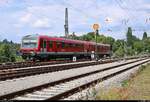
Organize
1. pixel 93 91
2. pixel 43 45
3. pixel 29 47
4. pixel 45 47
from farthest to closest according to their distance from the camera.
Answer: pixel 45 47
pixel 29 47
pixel 43 45
pixel 93 91

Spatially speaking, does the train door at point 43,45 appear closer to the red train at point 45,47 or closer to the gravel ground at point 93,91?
the red train at point 45,47

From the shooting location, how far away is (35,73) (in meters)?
28.4

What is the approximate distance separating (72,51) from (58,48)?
660cm

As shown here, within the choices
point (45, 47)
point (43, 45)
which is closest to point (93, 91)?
point (43, 45)

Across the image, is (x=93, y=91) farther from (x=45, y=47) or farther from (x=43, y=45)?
(x=45, y=47)

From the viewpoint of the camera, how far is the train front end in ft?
158

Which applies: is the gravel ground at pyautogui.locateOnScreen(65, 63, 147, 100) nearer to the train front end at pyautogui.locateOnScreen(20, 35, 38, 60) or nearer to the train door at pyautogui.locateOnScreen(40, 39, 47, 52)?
the train front end at pyautogui.locateOnScreen(20, 35, 38, 60)

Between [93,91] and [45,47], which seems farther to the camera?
[45,47]

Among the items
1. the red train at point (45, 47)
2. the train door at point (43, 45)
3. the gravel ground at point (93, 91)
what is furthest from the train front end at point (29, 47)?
the gravel ground at point (93, 91)

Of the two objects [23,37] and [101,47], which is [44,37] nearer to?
[23,37]

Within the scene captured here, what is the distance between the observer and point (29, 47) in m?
48.9

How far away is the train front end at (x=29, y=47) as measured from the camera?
4806cm

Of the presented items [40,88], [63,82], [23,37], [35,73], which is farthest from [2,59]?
[40,88]

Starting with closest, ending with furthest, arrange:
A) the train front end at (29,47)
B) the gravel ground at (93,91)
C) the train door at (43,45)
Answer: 1. the gravel ground at (93,91)
2. the train front end at (29,47)
3. the train door at (43,45)
